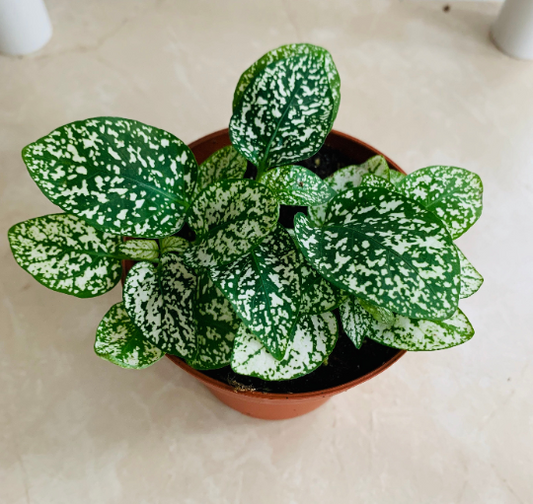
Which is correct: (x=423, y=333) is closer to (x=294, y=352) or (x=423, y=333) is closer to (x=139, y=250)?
(x=294, y=352)

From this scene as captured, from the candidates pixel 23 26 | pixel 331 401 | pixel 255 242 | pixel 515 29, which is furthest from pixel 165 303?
pixel 515 29

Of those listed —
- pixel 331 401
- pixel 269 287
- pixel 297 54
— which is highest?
pixel 297 54

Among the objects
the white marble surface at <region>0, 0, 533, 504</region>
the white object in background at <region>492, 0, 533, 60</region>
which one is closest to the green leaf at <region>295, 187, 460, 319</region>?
the white marble surface at <region>0, 0, 533, 504</region>

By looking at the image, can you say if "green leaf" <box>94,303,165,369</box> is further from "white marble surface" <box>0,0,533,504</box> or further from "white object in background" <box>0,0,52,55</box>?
"white object in background" <box>0,0,52,55</box>

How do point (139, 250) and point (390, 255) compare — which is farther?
point (139, 250)

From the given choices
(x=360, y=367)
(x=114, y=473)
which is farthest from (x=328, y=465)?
(x=114, y=473)

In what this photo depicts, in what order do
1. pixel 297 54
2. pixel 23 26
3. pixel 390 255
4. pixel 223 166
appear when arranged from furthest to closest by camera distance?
1. pixel 23 26
2. pixel 223 166
3. pixel 297 54
4. pixel 390 255

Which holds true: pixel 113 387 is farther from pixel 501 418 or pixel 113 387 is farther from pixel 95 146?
pixel 501 418
